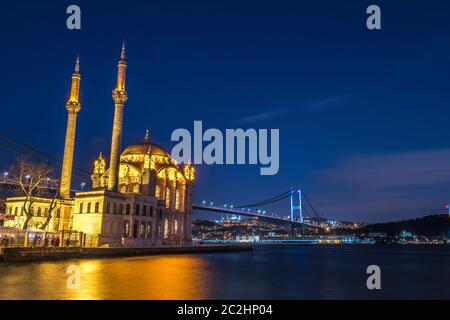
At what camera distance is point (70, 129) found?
211 feet

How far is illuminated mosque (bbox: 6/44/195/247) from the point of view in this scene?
5812 centimetres

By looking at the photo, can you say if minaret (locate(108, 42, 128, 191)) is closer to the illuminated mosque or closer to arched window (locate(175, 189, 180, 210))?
the illuminated mosque

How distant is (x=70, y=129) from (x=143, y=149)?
17538mm

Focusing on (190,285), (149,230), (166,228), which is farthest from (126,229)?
(190,285)

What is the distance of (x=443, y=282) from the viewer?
37531 mm

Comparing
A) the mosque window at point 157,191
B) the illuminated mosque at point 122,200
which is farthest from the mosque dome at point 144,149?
the mosque window at point 157,191

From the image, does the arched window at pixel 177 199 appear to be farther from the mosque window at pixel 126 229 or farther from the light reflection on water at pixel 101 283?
the light reflection on water at pixel 101 283

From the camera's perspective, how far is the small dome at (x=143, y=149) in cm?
8006

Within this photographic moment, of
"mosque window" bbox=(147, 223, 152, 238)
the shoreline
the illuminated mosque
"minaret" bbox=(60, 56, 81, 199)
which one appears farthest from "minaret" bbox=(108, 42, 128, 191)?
the shoreline

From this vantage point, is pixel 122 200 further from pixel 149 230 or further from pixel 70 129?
pixel 70 129

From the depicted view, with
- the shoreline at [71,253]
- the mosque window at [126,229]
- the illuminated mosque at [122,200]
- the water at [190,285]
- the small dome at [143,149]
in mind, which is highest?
the small dome at [143,149]
